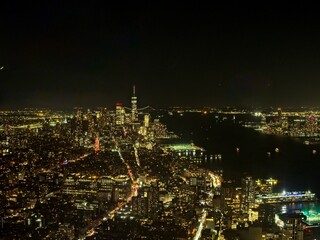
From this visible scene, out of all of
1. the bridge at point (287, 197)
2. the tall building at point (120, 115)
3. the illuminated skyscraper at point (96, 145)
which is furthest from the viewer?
the tall building at point (120, 115)

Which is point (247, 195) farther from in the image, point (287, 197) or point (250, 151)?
point (250, 151)

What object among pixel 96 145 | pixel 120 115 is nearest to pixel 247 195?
pixel 96 145

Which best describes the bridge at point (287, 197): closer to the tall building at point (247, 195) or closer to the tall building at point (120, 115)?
the tall building at point (247, 195)

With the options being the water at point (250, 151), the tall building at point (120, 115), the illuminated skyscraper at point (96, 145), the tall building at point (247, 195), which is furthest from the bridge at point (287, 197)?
the tall building at point (120, 115)

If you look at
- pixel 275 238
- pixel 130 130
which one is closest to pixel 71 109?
pixel 130 130

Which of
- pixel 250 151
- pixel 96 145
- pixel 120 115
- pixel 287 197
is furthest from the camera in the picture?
pixel 120 115

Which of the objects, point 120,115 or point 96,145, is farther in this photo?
point 120,115

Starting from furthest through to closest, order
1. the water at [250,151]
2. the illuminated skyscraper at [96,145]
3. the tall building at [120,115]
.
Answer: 1. the tall building at [120,115]
2. the illuminated skyscraper at [96,145]
3. the water at [250,151]

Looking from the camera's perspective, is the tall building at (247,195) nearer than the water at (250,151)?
Yes
